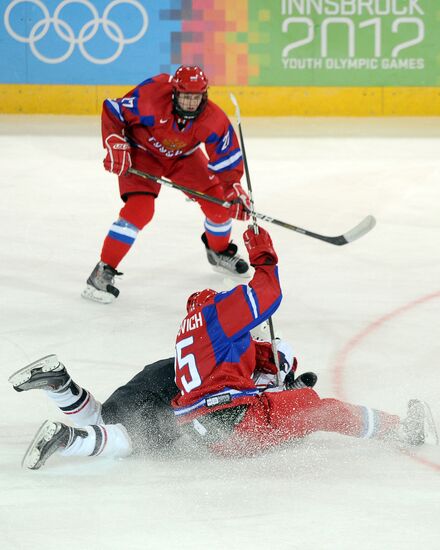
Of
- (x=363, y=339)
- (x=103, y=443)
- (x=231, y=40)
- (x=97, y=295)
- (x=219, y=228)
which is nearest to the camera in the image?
(x=103, y=443)

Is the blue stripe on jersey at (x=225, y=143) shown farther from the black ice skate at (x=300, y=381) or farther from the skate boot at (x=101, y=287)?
the black ice skate at (x=300, y=381)

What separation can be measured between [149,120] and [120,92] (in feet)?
13.1

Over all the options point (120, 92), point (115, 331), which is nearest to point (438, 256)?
point (115, 331)

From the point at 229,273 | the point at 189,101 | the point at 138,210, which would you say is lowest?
the point at 229,273

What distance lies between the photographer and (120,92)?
8391 mm

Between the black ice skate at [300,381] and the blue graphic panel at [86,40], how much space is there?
539cm

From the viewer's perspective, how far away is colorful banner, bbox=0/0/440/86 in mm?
8156

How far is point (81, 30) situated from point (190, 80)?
4.24m

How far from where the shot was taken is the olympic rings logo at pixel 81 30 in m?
8.20

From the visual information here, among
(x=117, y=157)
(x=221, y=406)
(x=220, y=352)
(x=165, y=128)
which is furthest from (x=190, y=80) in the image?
(x=221, y=406)

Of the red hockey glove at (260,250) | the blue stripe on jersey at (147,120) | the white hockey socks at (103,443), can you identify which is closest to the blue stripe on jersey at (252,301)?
the red hockey glove at (260,250)

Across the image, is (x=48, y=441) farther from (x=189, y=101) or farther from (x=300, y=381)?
(x=189, y=101)

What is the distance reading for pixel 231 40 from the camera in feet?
26.9

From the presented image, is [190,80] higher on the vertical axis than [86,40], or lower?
higher
